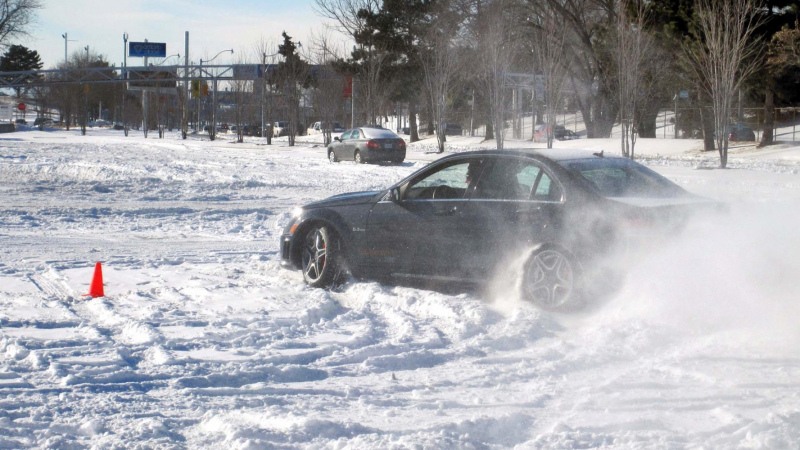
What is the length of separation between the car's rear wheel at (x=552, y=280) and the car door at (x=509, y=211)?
0.13 m

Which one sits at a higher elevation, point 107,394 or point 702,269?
point 702,269

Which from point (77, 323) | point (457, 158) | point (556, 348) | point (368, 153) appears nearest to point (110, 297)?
point (77, 323)

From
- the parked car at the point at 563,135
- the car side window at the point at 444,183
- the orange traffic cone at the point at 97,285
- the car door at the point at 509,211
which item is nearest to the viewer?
the car door at the point at 509,211

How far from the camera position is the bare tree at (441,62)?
137ft

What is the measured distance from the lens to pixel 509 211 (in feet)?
22.5

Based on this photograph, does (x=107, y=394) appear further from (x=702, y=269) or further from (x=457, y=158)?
(x=702, y=269)

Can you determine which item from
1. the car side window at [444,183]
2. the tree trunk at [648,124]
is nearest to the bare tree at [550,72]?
the tree trunk at [648,124]

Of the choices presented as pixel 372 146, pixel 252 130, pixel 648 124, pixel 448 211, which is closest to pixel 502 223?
pixel 448 211

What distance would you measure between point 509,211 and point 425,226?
0.83m

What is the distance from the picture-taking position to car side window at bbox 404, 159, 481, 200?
7348 mm

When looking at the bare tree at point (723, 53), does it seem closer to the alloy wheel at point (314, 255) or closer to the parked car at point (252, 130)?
the alloy wheel at point (314, 255)

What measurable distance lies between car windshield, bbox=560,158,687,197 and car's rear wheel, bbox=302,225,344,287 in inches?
91.1

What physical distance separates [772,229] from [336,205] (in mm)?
3802

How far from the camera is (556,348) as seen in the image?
5.71m
